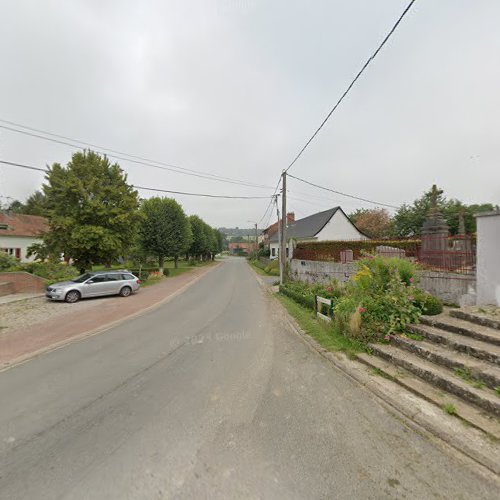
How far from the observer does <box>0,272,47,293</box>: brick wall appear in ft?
46.4

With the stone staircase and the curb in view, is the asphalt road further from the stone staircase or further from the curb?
the stone staircase

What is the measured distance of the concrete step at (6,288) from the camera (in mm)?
13516

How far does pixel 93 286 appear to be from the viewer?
12.4 m

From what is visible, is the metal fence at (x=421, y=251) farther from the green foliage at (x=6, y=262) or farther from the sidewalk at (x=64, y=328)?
the green foliage at (x=6, y=262)

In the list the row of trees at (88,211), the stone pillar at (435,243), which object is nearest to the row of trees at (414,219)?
the stone pillar at (435,243)

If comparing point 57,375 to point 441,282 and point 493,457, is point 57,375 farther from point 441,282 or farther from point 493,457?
point 441,282

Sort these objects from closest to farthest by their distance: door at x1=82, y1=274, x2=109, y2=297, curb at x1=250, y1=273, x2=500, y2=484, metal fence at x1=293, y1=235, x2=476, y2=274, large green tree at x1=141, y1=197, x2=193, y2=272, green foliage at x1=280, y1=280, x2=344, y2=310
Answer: curb at x1=250, y1=273, x2=500, y2=484 → metal fence at x1=293, y1=235, x2=476, y2=274 → green foliage at x1=280, y1=280, x2=344, y2=310 → door at x1=82, y1=274, x2=109, y2=297 → large green tree at x1=141, y1=197, x2=193, y2=272

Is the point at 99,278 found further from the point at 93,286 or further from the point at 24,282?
the point at 24,282

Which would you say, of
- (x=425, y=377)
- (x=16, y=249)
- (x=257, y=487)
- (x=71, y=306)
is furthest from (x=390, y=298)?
(x=16, y=249)

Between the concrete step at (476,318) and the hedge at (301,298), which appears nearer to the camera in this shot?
the concrete step at (476,318)

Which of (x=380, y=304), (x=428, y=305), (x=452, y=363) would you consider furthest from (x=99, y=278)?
(x=452, y=363)

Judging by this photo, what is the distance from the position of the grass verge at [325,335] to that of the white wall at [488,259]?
3317 millimetres

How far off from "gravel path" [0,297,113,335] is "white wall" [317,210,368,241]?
23.6m

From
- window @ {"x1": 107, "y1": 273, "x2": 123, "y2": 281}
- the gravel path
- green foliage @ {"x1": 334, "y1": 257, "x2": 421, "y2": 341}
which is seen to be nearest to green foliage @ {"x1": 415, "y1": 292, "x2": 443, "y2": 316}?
green foliage @ {"x1": 334, "y1": 257, "x2": 421, "y2": 341}
